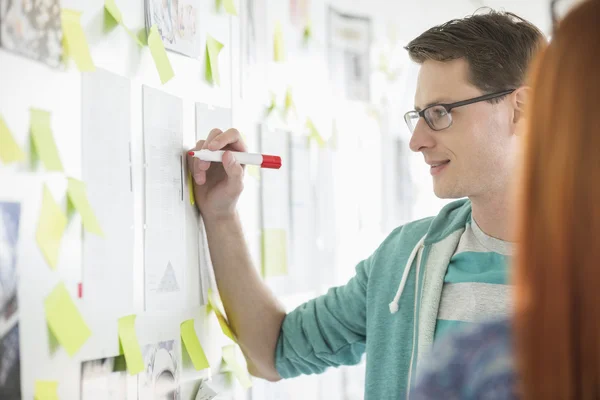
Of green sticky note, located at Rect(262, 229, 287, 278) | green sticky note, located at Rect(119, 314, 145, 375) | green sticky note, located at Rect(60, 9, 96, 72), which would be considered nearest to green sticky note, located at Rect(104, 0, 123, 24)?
green sticky note, located at Rect(60, 9, 96, 72)

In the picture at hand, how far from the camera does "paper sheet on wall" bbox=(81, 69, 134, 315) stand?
32.6 inches

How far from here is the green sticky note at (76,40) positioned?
0.79 m

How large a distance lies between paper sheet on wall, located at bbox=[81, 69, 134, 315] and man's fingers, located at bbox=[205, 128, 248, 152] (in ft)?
0.58

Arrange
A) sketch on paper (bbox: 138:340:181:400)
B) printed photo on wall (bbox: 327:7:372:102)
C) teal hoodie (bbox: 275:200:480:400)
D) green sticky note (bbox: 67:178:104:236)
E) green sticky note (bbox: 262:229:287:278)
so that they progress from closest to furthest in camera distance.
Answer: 1. green sticky note (bbox: 67:178:104:236)
2. sketch on paper (bbox: 138:340:181:400)
3. teal hoodie (bbox: 275:200:480:400)
4. green sticky note (bbox: 262:229:287:278)
5. printed photo on wall (bbox: 327:7:372:102)

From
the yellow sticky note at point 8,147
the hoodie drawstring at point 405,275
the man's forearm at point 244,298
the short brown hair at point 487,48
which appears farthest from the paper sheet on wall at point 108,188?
the short brown hair at point 487,48

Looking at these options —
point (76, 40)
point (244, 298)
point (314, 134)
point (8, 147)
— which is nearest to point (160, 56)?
point (76, 40)

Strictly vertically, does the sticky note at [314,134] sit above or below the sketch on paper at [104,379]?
above

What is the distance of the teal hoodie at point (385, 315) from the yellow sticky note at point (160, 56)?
0.51 meters

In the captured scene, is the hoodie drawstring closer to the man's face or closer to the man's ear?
the man's face

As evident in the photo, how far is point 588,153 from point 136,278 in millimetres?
629

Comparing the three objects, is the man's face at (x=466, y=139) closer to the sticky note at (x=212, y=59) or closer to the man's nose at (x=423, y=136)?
the man's nose at (x=423, y=136)

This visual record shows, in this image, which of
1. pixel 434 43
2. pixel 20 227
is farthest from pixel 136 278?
pixel 434 43

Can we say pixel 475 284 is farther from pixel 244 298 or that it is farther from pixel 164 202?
pixel 164 202

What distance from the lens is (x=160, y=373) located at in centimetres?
98
